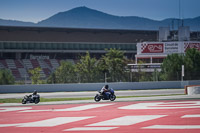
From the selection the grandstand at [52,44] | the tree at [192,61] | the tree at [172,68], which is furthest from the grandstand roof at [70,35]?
the tree at [172,68]

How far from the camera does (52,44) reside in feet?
276

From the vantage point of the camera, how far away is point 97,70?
5809 cm

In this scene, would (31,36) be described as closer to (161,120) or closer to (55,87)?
(55,87)

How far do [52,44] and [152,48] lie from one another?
22858 millimetres

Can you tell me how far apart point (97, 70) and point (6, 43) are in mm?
29794

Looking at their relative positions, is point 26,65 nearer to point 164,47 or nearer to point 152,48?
point 152,48

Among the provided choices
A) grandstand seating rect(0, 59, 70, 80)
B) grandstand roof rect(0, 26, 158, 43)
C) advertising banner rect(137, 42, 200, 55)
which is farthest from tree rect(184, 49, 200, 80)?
A: grandstand seating rect(0, 59, 70, 80)

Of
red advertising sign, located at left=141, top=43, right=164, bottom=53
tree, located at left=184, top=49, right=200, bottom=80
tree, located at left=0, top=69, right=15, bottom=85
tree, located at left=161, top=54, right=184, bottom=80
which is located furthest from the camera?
red advertising sign, located at left=141, top=43, right=164, bottom=53

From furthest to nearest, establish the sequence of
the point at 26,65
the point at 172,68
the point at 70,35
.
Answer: the point at 70,35, the point at 26,65, the point at 172,68

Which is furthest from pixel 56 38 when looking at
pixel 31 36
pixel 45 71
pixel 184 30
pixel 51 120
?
pixel 51 120

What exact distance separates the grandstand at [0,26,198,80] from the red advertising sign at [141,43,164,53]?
8.61 m

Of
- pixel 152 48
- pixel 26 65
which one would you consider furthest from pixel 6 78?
pixel 152 48

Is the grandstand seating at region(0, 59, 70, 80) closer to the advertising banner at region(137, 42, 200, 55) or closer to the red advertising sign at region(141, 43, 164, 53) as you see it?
the red advertising sign at region(141, 43, 164, 53)

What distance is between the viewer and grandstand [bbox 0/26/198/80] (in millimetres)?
79875
